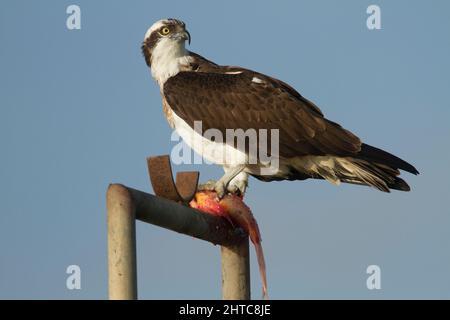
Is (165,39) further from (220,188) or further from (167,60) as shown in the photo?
(220,188)

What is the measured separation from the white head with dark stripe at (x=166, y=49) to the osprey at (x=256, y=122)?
0.01 metres

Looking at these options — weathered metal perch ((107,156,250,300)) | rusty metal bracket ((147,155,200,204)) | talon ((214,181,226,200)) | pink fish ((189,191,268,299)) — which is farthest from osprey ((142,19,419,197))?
rusty metal bracket ((147,155,200,204))

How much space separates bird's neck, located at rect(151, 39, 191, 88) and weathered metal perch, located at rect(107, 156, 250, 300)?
12.8 feet

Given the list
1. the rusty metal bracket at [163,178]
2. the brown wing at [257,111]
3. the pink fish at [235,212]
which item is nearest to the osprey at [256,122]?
the brown wing at [257,111]

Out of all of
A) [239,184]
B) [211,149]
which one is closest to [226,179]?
[239,184]

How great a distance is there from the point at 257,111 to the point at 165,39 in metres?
1.45

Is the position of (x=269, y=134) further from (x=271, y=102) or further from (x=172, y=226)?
(x=172, y=226)

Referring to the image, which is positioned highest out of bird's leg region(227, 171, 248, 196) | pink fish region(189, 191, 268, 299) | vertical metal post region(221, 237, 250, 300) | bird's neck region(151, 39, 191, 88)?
bird's neck region(151, 39, 191, 88)

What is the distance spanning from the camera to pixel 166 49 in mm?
11031

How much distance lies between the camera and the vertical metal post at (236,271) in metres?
6.65

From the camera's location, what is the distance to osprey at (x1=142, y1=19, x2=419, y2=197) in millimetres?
10062

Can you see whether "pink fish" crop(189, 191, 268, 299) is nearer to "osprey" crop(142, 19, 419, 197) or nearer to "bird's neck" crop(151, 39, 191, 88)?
"osprey" crop(142, 19, 419, 197)

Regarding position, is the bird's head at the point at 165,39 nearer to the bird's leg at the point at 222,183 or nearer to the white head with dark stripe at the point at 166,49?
the white head with dark stripe at the point at 166,49

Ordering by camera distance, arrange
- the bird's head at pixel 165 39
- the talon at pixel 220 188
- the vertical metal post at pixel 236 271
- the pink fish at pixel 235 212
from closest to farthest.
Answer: the vertical metal post at pixel 236 271
the pink fish at pixel 235 212
the talon at pixel 220 188
the bird's head at pixel 165 39
